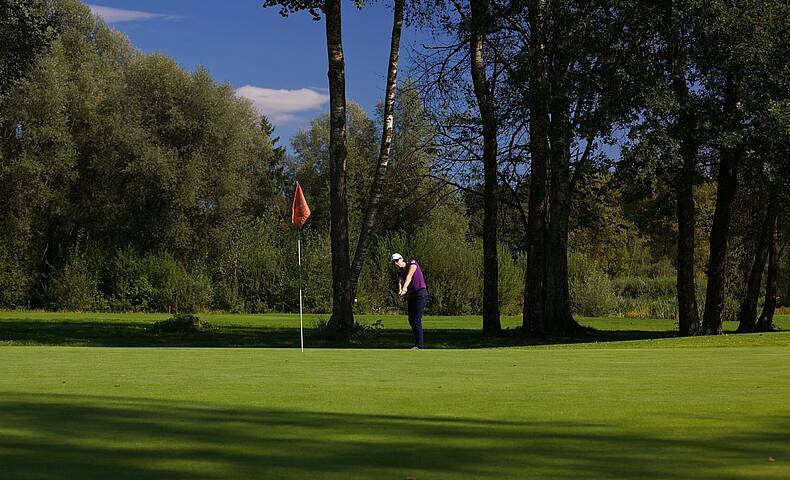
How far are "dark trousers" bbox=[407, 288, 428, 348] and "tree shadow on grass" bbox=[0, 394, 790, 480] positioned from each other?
14.3m

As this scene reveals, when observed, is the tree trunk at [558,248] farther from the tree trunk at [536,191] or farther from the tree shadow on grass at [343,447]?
the tree shadow on grass at [343,447]

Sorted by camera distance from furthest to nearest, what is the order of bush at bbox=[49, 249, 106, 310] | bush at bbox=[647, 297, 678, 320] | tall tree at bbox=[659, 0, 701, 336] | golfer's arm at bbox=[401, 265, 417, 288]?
1. bush at bbox=[647, 297, 678, 320]
2. bush at bbox=[49, 249, 106, 310]
3. tall tree at bbox=[659, 0, 701, 336]
4. golfer's arm at bbox=[401, 265, 417, 288]

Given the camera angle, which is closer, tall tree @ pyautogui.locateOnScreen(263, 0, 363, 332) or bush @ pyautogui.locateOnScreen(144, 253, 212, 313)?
tall tree @ pyautogui.locateOnScreen(263, 0, 363, 332)

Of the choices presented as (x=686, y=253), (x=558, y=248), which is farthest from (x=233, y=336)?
(x=686, y=253)

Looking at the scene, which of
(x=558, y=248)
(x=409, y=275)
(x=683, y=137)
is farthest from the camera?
(x=558, y=248)

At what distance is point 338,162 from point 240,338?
5869mm

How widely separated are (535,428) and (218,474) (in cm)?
249

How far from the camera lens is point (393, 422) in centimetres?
686

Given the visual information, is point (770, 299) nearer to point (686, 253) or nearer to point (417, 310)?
point (686, 253)

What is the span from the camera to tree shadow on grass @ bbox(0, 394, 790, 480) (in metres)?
4.92

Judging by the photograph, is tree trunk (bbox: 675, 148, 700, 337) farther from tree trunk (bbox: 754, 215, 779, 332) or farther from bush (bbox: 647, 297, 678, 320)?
bush (bbox: 647, 297, 678, 320)

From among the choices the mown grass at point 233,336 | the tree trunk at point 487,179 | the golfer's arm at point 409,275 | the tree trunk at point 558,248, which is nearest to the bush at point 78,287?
the mown grass at point 233,336

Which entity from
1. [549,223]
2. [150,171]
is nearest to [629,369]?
[549,223]

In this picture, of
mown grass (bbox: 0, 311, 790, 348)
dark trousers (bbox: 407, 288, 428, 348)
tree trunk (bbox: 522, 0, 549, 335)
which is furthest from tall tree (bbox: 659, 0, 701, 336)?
dark trousers (bbox: 407, 288, 428, 348)
